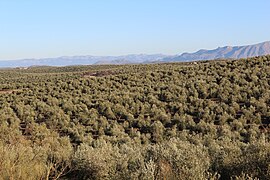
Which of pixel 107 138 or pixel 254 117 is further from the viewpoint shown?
pixel 254 117

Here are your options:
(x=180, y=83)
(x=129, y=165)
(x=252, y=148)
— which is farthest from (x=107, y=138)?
(x=180, y=83)

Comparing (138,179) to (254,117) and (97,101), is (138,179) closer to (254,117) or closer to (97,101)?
(254,117)

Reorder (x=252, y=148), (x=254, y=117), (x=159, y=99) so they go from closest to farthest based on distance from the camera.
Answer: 1. (x=252, y=148)
2. (x=254, y=117)
3. (x=159, y=99)

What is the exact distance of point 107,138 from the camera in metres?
17.1

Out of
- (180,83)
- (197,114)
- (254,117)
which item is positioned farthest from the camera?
(180,83)

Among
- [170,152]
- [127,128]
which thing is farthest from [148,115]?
[170,152]

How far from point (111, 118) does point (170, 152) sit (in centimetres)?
1286

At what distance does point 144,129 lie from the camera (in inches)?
757

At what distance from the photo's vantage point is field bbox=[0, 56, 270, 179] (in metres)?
8.43

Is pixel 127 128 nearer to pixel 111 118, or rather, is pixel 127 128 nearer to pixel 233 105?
pixel 111 118

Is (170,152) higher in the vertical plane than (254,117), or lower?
higher

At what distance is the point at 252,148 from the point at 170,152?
7.71ft

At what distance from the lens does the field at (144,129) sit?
27.7ft

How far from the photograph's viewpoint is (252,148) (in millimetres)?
8891
